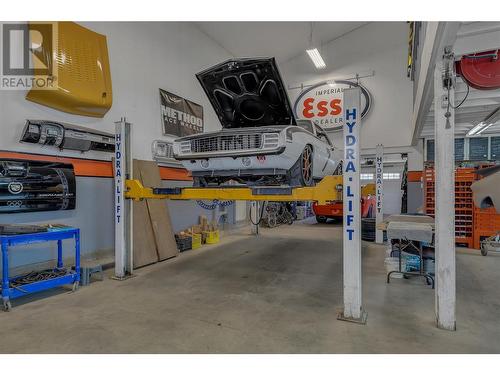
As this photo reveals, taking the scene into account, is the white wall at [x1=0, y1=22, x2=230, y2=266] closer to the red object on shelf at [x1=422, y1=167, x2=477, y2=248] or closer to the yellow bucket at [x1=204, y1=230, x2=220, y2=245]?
the yellow bucket at [x1=204, y1=230, x2=220, y2=245]

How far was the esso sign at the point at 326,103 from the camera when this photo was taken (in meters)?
9.12

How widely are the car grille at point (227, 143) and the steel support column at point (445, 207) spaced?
1.63m

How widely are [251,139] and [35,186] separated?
2605 millimetres

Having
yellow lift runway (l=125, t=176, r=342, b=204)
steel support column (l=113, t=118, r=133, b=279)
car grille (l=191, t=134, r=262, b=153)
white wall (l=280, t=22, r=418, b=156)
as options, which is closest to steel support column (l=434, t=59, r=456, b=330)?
yellow lift runway (l=125, t=176, r=342, b=204)

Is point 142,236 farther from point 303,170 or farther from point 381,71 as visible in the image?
point 381,71

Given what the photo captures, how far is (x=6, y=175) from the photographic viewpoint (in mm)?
3322

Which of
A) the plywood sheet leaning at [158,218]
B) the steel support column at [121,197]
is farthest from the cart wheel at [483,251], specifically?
the steel support column at [121,197]

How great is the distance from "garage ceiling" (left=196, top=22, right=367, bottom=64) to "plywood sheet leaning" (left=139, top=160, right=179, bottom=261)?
153 inches

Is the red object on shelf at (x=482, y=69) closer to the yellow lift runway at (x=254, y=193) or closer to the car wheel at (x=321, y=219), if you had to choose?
the yellow lift runway at (x=254, y=193)

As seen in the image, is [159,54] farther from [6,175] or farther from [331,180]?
A: [331,180]

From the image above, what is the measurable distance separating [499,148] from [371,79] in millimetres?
3800

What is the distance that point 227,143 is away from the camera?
337cm

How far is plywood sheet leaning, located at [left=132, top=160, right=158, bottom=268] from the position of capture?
4.39 m

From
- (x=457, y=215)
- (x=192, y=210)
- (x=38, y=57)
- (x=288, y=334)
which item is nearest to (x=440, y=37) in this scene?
(x=288, y=334)
